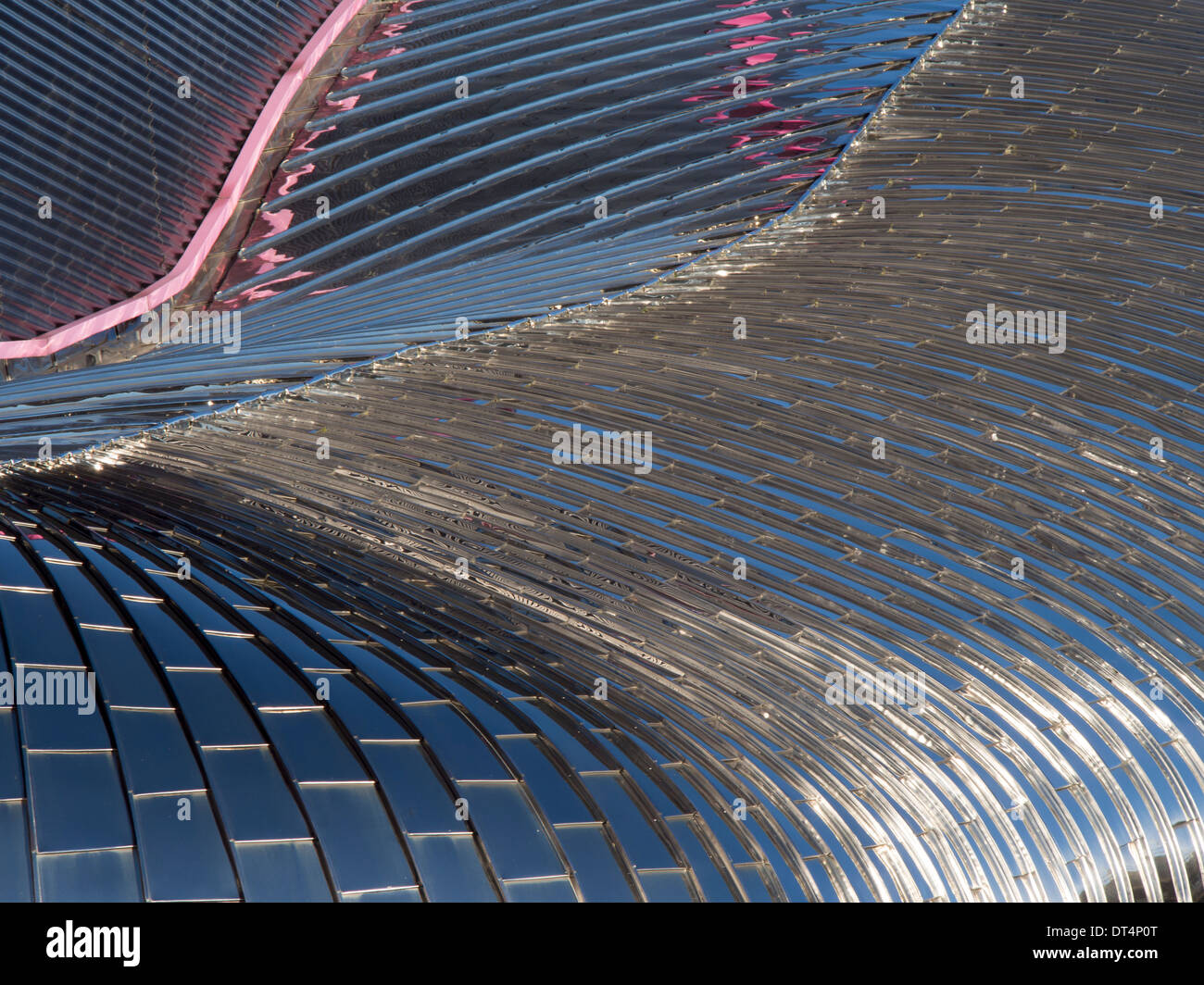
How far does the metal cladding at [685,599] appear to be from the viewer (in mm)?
6793

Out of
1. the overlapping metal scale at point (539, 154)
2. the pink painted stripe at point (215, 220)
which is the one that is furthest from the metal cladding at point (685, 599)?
the pink painted stripe at point (215, 220)

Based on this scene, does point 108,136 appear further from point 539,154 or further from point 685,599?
point 685,599

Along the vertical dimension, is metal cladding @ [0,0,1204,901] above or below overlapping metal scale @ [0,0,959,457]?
below

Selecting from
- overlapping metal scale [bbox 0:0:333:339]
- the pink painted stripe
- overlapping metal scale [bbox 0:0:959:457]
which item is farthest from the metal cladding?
overlapping metal scale [bbox 0:0:333:339]

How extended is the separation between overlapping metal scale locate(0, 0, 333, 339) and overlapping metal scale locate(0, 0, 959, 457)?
1.43 m

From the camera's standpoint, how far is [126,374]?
10984 mm

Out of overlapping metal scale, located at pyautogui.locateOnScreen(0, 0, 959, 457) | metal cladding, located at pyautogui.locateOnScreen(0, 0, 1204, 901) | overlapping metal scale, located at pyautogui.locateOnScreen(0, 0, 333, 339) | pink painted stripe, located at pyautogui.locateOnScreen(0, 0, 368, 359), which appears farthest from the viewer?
pink painted stripe, located at pyautogui.locateOnScreen(0, 0, 368, 359)

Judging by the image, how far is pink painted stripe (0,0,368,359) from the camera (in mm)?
15914

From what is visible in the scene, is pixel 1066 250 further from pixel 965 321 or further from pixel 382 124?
pixel 382 124

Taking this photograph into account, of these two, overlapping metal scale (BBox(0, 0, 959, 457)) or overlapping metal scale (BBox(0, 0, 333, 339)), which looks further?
overlapping metal scale (BBox(0, 0, 333, 339))

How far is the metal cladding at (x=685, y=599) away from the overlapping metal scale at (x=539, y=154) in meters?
1.14

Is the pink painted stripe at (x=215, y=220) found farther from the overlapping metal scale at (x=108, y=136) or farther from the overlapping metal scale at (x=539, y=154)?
the overlapping metal scale at (x=539, y=154)

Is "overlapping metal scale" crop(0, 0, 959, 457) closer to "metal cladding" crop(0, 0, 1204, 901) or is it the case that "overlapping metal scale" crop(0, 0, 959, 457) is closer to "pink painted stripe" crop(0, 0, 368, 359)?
"pink painted stripe" crop(0, 0, 368, 359)

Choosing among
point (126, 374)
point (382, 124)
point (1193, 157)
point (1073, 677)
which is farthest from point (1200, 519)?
point (382, 124)
